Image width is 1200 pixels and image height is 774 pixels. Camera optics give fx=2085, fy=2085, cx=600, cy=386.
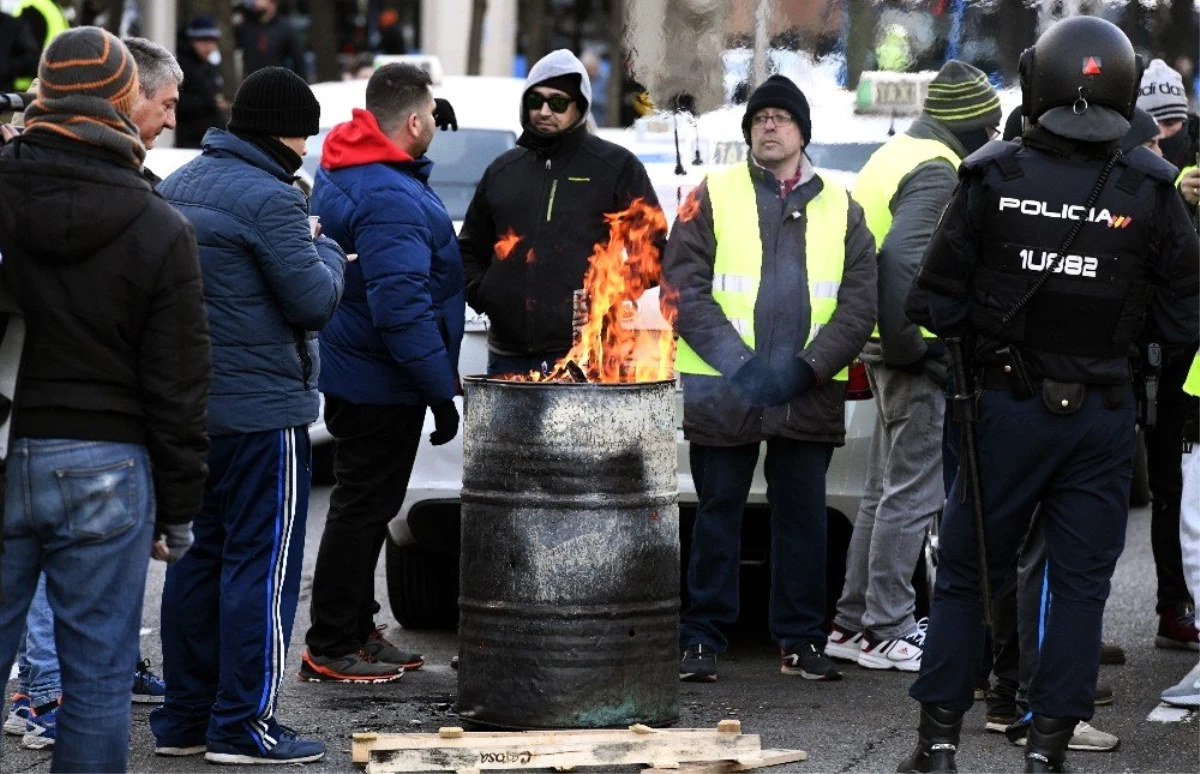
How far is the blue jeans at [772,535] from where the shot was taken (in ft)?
23.9

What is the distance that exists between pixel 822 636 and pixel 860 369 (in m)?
1.01

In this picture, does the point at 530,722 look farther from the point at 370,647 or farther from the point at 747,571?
the point at 747,571

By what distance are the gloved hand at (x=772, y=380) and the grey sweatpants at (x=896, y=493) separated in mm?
460

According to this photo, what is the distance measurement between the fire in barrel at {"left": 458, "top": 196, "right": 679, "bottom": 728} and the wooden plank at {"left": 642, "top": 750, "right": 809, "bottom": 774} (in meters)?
0.44

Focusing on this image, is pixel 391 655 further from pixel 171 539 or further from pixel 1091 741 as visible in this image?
pixel 171 539

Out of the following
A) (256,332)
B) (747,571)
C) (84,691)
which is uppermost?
(256,332)

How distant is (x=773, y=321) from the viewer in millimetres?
7254

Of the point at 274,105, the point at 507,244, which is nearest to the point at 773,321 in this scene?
the point at 507,244

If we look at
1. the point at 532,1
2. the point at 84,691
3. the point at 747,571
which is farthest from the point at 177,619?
the point at 532,1

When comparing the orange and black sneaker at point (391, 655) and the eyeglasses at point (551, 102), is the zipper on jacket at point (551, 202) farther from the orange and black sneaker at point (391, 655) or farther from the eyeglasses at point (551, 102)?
the orange and black sneaker at point (391, 655)

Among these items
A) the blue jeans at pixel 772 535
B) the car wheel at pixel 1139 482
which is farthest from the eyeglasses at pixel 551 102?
the car wheel at pixel 1139 482

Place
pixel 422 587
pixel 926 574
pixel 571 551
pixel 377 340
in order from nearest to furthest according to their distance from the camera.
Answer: pixel 571 551 → pixel 377 340 → pixel 926 574 → pixel 422 587

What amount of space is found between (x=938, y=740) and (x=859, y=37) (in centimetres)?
397

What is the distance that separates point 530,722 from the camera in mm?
6312
